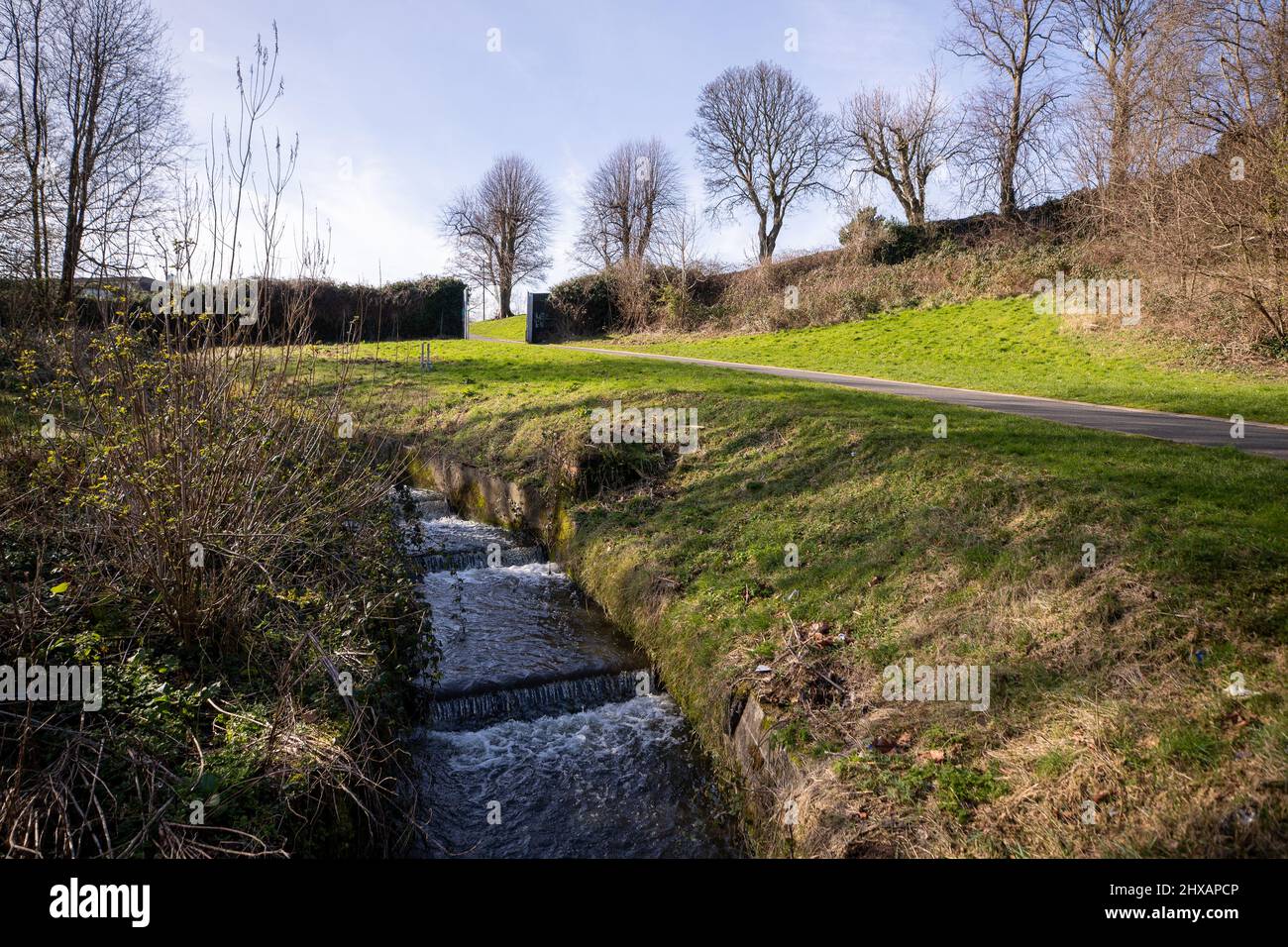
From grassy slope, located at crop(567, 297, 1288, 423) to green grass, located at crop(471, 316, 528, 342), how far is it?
940cm

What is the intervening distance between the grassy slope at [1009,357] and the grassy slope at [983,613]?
552cm

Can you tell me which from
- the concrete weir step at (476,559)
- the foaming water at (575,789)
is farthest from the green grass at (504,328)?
the foaming water at (575,789)

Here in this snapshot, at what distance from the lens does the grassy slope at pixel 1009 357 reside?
14.0m

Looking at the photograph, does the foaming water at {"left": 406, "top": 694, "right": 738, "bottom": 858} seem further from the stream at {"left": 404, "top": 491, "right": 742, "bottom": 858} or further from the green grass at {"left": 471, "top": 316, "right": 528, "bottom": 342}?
the green grass at {"left": 471, "top": 316, "right": 528, "bottom": 342}

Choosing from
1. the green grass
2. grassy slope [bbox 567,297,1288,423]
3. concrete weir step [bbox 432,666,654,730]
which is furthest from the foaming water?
the green grass

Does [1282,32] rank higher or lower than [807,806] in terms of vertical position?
higher

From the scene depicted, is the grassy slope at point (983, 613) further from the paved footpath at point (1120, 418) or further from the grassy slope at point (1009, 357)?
the grassy slope at point (1009, 357)

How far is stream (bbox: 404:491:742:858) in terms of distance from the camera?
5.29 meters

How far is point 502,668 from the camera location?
7.40m

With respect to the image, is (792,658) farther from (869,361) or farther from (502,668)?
(869,361)

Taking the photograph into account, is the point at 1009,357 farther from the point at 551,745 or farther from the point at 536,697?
the point at 551,745
